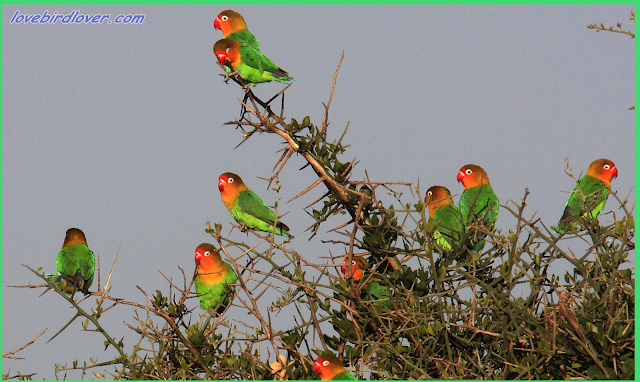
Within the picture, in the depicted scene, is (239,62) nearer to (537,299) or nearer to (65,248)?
(65,248)

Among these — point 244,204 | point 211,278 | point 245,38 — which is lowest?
point 211,278

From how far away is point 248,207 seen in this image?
599 centimetres

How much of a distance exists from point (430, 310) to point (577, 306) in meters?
0.81

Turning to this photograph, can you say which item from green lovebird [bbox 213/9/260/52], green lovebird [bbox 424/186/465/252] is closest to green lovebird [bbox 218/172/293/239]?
green lovebird [bbox 213/9/260/52]

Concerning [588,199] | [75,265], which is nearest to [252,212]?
[75,265]

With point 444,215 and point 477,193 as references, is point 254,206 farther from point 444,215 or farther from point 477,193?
point 477,193

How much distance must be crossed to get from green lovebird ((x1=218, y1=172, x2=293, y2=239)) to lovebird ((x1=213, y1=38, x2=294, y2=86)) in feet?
3.30

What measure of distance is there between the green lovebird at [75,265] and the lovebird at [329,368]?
293 centimetres

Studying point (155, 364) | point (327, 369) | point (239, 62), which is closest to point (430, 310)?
point (327, 369)

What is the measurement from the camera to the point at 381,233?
151 inches

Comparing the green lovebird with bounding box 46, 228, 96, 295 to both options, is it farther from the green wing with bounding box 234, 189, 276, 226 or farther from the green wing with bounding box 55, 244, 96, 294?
the green wing with bounding box 234, 189, 276, 226

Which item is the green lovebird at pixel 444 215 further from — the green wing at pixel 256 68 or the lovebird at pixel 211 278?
the green wing at pixel 256 68

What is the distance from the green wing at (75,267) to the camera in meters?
5.46

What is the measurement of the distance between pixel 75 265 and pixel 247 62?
2456 millimetres
